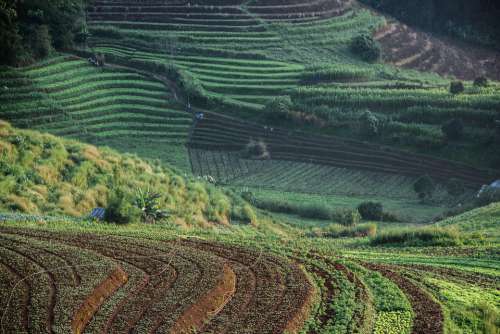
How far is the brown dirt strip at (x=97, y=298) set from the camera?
57.0 feet

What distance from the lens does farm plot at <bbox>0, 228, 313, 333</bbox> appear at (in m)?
17.6

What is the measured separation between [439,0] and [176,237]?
63.9m

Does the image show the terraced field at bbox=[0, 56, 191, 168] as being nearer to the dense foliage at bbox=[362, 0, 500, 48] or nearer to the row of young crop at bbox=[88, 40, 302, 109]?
the row of young crop at bbox=[88, 40, 302, 109]

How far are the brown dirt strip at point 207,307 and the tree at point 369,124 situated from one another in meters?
37.2

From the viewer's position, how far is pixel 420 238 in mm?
30266

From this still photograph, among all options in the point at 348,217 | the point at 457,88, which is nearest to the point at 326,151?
the point at 457,88

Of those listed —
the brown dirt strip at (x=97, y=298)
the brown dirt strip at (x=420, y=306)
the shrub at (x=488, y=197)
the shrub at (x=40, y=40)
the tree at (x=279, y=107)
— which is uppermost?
the shrub at (x=40, y=40)

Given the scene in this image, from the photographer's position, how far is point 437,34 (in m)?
81.4

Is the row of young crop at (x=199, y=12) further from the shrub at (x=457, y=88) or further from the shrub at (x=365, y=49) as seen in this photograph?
the shrub at (x=457, y=88)

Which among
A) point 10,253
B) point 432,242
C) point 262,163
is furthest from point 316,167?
point 10,253

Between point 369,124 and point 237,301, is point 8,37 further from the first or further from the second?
point 237,301

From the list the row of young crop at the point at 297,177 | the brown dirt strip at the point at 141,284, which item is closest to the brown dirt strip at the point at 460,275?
the brown dirt strip at the point at 141,284

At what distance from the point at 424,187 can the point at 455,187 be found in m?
3.16

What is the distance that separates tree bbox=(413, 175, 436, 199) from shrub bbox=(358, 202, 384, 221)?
599 cm
